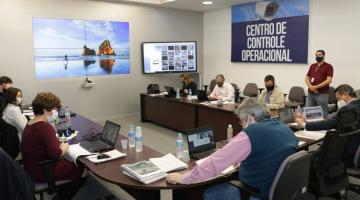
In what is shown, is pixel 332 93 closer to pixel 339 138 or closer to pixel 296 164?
pixel 339 138

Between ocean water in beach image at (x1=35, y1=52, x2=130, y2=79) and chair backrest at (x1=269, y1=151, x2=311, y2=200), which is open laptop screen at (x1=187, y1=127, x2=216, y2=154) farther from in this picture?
ocean water in beach image at (x1=35, y1=52, x2=130, y2=79)

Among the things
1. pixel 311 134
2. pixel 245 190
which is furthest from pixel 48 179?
pixel 311 134

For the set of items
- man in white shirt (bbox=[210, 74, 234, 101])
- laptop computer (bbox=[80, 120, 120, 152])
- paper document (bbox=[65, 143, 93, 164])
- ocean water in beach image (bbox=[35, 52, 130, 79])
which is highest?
ocean water in beach image (bbox=[35, 52, 130, 79])

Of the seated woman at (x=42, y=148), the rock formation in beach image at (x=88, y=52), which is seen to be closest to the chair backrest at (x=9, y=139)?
the seated woman at (x=42, y=148)

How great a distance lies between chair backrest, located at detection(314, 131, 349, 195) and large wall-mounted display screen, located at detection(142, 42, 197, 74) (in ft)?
18.2

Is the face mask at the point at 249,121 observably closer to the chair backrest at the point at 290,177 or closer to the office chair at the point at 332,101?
the chair backrest at the point at 290,177

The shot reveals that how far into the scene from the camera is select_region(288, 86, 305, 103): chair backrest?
636 centimetres

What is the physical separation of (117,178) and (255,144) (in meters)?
0.97

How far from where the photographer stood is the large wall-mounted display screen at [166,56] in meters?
7.74

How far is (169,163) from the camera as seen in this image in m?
2.43

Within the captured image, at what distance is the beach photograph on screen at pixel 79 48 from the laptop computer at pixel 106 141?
4088 millimetres

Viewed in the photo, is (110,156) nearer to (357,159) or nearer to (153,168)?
(153,168)

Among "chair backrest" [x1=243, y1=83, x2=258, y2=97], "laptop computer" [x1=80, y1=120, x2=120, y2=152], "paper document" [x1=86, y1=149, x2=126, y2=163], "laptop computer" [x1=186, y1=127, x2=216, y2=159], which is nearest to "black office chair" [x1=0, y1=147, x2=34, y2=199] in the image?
"paper document" [x1=86, y1=149, x2=126, y2=163]

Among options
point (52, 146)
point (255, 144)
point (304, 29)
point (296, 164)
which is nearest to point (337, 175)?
point (296, 164)
